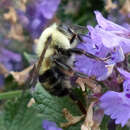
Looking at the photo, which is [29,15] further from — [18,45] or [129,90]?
[129,90]

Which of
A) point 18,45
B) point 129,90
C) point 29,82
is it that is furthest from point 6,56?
point 129,90

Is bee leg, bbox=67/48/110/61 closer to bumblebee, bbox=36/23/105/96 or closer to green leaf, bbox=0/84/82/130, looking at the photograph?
bumblebee, bbox=36/23/105/96

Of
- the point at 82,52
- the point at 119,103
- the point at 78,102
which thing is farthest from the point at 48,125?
the point at 119,103

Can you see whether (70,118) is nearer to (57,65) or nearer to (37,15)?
(57,65)

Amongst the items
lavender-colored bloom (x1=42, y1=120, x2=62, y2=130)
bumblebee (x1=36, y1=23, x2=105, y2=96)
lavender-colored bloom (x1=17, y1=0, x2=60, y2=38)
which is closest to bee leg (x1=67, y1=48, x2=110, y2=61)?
bumblebee (x1=36, y1=23, x2=105, y2=96)

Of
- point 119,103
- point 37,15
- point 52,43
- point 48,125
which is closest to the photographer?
point 119,103
